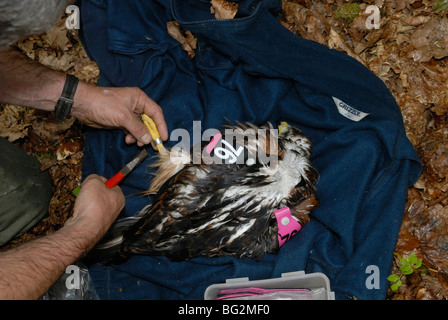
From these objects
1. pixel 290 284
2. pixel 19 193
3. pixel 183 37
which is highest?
pixel 183 37

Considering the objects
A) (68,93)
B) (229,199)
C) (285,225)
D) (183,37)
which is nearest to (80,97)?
(68,93)

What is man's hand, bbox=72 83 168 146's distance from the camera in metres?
2.65

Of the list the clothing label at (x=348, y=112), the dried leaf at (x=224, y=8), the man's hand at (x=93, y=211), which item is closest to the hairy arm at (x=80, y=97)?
the man's hand at (x=93, y=211)

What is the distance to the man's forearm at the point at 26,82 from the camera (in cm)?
256

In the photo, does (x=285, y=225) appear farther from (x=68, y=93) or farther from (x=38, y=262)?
(x=68, y=93)

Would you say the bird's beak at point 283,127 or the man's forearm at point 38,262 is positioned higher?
the bird's beak at point 283,127

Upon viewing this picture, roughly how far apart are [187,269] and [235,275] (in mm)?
400

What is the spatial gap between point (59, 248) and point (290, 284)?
4.98ft

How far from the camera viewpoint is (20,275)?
6.61ft

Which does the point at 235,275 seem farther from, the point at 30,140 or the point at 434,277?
the point at 30,140

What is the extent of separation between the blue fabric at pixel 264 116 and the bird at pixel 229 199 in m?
0.21

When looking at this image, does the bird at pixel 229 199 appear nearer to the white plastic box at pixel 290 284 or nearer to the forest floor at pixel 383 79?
the white plastic box at pixel 290 284

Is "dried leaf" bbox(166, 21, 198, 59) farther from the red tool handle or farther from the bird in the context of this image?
the red tool handle

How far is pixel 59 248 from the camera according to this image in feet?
7.54
